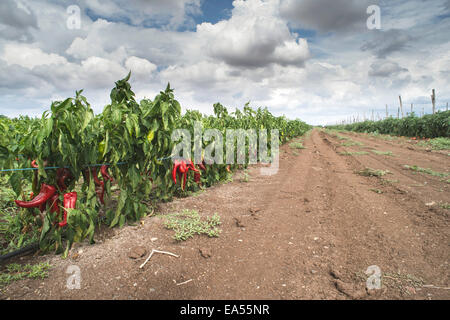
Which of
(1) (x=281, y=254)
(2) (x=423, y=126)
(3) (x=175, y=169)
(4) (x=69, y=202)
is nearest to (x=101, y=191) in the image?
(4) (x=69, y=202)

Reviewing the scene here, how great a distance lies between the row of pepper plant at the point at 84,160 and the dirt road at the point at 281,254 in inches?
13.9

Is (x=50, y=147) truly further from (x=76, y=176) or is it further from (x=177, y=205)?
(x=177, y=205)

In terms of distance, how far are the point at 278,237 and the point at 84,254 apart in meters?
2.28

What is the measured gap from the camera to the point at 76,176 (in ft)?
8.42

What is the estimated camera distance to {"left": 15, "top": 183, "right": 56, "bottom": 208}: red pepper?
2408mm

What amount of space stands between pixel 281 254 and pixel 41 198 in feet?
8.58

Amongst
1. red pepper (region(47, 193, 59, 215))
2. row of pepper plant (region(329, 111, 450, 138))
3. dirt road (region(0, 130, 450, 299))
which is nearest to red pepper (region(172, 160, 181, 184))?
dirt road (region(0, 130, 450, 299))

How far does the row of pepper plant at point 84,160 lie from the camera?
93.2 inches

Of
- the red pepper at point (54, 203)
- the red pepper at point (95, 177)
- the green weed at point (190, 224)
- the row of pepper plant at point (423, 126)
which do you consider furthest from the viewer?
the row of pepper plant at point (423, 126)

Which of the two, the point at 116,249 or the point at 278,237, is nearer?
the point at 116,249

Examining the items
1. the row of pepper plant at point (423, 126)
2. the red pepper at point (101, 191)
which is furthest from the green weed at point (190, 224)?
the row of pepper plant at point (423, 126)

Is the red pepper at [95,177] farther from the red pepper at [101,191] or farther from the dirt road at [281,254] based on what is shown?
the dirt road at [281,254]

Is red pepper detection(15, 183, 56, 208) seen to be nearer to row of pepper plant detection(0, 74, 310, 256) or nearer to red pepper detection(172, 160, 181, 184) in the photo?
row of pepper plant detection(0, 74, 310, 256)
